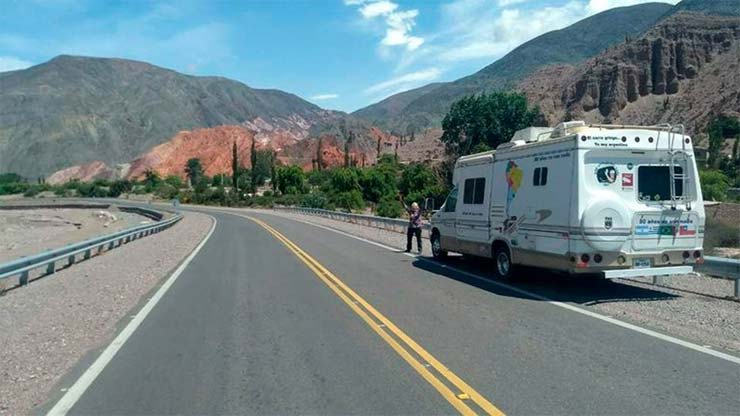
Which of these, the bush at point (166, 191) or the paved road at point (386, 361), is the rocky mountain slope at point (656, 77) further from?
the paved road at point (386, 361)

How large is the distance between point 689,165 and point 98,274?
45.2 ft

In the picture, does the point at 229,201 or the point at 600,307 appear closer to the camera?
the point at 600,307

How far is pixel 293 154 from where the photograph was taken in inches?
7411

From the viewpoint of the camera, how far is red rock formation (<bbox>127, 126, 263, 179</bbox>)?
183 metres

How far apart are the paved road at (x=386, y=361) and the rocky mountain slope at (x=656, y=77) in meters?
99.1

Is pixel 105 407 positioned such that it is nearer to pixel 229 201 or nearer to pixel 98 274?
pixel 98 274

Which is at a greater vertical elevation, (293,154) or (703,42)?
(703,42)

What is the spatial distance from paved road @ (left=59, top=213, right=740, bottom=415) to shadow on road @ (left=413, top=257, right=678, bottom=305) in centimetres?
74

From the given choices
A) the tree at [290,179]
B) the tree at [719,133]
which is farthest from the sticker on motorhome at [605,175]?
the tree at [290,179]

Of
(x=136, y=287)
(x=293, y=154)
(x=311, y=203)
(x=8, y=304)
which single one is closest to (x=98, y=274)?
(x=136, y=287)

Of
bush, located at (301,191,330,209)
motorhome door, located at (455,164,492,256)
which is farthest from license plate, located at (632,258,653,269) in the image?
bush, located at (301,191,330,209)

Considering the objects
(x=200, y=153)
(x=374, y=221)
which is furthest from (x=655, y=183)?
(x=200, y=153)

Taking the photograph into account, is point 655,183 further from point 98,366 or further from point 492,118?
point 492,118

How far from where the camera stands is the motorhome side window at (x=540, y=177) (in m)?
13.0
